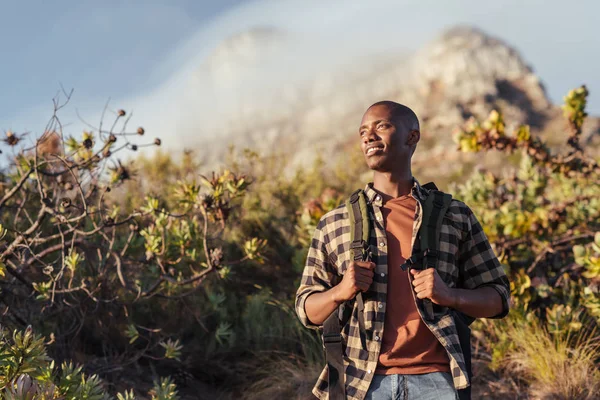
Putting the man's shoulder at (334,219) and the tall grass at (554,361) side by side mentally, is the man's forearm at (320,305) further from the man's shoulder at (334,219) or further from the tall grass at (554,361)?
the tall grass at (554,361)

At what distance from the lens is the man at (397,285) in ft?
7.18

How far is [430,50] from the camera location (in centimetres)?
9556

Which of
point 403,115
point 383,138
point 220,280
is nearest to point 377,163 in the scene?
point 383,138

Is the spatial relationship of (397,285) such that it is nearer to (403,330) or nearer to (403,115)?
(403,330)

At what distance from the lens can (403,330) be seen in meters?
2.25

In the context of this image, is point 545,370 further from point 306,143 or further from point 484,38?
point 484,38

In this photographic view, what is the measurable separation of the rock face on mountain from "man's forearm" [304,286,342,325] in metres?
53.4

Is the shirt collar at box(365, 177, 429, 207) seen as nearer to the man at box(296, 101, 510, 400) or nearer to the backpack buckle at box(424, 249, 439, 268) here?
the man at box(296, 101, 510, 400)

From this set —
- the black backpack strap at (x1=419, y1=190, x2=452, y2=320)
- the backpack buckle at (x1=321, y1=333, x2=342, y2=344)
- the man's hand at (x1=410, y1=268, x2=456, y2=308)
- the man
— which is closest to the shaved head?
the man

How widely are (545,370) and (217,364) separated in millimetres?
2385

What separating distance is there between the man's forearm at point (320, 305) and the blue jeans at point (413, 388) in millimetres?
294

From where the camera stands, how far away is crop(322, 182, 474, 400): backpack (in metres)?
2.24

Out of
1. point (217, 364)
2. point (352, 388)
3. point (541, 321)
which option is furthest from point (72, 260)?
point (541, 321)

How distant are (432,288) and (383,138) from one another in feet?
2.01
